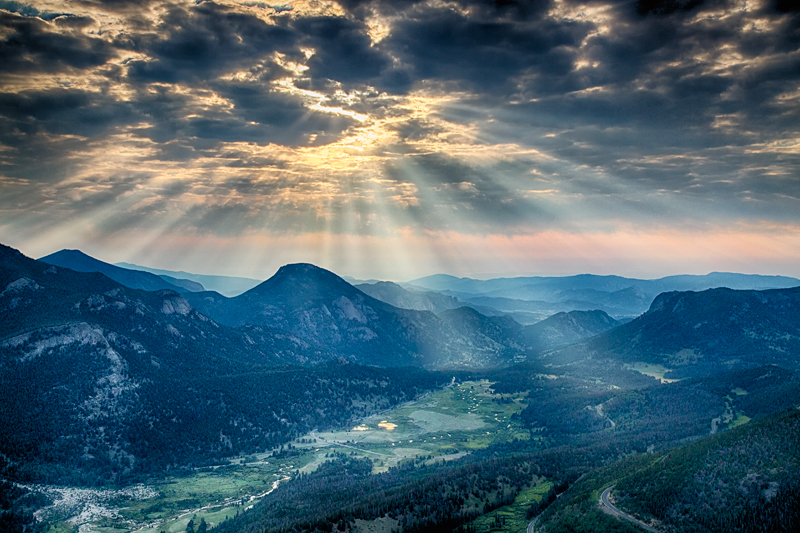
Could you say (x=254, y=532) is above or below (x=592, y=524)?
below

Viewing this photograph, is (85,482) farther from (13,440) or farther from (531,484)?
(531,484)

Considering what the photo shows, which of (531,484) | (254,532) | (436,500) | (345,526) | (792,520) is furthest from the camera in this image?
(531,484)

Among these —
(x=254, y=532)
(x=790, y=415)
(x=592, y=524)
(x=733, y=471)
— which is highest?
(x=790, y=415)

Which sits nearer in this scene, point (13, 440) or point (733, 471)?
point (733, 471)

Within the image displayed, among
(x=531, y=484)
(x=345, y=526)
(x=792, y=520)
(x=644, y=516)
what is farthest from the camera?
(x=531, y=484)

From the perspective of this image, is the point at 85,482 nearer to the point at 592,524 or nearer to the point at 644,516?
the point at 592,524

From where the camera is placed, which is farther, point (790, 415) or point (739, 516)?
point (790, 415)

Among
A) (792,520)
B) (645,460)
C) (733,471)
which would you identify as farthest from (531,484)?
(792,520)

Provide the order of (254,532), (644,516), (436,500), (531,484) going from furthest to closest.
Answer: (531,484), (436,500), (254,532), (644,516)

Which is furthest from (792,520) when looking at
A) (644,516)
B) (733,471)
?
(644,516)
